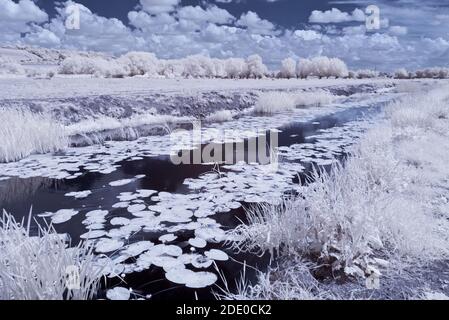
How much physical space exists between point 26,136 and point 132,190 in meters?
2.85

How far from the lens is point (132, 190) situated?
4.80m

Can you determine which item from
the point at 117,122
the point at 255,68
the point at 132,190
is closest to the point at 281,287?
the point at 132,190

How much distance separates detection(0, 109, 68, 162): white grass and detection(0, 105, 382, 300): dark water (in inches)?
45.3

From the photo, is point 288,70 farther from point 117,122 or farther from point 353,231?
point 353,231

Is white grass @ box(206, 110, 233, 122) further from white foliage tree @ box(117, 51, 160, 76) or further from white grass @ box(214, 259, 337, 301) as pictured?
white foliage tree @ box(117, 51, 160, 76)

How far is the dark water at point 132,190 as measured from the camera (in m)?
2.71

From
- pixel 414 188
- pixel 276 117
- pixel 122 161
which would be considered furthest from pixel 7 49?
pixel 414 188

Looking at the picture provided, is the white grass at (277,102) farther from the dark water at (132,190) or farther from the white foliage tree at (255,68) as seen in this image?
the white foliage tree at (255,68)

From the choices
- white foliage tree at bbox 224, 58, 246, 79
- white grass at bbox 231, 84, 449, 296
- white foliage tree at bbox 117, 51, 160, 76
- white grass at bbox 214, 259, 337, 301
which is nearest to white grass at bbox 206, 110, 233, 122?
white grass at bbox 231, 84, 449, 296

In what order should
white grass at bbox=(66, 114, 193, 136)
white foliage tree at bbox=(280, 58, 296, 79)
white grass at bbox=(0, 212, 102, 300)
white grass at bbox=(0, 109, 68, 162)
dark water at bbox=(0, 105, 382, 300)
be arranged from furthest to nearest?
→ white foliage tree at bbox=(280, 58, 296, 79)
white grass at bbox=(66, 114, 193, 136)
white grass at bbox=(0, 109, 68, 162)
dark water at bbox=(0, 105, 382, 300)
white grass at bbox=(0, 212, 102, 300)

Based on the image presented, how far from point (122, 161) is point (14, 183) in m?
1.66

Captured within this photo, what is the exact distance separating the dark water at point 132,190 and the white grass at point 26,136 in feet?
3.77

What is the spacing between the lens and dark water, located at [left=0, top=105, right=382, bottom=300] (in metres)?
2.71
